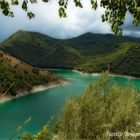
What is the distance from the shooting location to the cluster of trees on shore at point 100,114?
117 ft

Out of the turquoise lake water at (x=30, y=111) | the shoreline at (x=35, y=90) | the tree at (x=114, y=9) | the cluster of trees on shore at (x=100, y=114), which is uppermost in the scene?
the tree at (x=114, y=9)

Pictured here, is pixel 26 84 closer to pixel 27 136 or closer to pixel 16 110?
pixel 16 110

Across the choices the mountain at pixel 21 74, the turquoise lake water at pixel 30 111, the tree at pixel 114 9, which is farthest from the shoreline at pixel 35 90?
the tree at pixel 114 9

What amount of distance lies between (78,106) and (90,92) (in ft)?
8.74

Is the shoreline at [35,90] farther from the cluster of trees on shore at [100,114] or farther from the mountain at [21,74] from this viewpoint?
the cluster of trees on shore at [100,114]

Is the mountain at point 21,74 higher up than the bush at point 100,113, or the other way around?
the bush at point 100,113

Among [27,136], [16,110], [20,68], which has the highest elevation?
[27,136]

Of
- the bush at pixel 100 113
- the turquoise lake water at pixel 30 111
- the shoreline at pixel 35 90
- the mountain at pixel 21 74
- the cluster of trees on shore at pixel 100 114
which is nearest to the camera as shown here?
the cluster of trees on shore at pixel 100 114

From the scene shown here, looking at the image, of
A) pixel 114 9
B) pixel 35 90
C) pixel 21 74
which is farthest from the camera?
pixel 21 74

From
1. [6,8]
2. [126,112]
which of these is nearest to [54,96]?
[126,112]

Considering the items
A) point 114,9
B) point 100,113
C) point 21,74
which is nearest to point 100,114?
point 100,113

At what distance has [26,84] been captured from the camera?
16075 centimetres

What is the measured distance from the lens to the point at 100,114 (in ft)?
126

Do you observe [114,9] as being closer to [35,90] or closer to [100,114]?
[100,114]
